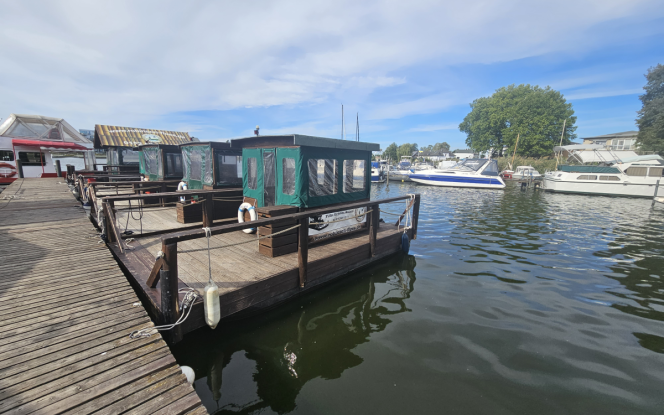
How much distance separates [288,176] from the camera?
7.18 m

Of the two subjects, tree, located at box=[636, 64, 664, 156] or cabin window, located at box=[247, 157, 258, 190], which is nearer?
cabin window, located at box=[247, 157, 258, 190]

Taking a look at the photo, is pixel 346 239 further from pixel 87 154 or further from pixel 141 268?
pixel 87 154

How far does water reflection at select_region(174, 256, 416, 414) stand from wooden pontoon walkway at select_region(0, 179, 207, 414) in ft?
3.77

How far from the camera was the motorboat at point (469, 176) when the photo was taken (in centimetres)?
3161

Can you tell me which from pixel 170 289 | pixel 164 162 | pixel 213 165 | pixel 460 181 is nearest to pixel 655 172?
pixel 460 181

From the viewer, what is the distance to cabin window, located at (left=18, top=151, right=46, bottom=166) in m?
21.2

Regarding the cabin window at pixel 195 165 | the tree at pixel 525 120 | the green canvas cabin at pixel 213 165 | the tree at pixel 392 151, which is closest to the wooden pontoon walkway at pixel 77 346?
the green canvas cabin at pixel 213 165

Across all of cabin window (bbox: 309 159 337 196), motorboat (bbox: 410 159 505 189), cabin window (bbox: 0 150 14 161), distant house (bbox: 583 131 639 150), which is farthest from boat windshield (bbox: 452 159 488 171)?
cabin window (bbox: 0 150 14 161)

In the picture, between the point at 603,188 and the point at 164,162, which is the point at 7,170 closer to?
the point at 164,162

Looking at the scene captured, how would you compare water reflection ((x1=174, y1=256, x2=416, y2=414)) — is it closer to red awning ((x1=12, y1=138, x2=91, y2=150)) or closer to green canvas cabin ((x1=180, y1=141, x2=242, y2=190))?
green canvas cabin ((x1=180, y1=141, x2=242, y2=190))

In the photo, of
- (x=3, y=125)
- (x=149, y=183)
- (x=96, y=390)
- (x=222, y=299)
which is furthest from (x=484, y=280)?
(x=3, y=125)

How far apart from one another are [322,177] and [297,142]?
1.26 m

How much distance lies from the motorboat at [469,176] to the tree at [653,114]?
79.6 feet

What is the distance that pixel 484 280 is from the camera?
759 centimetres
